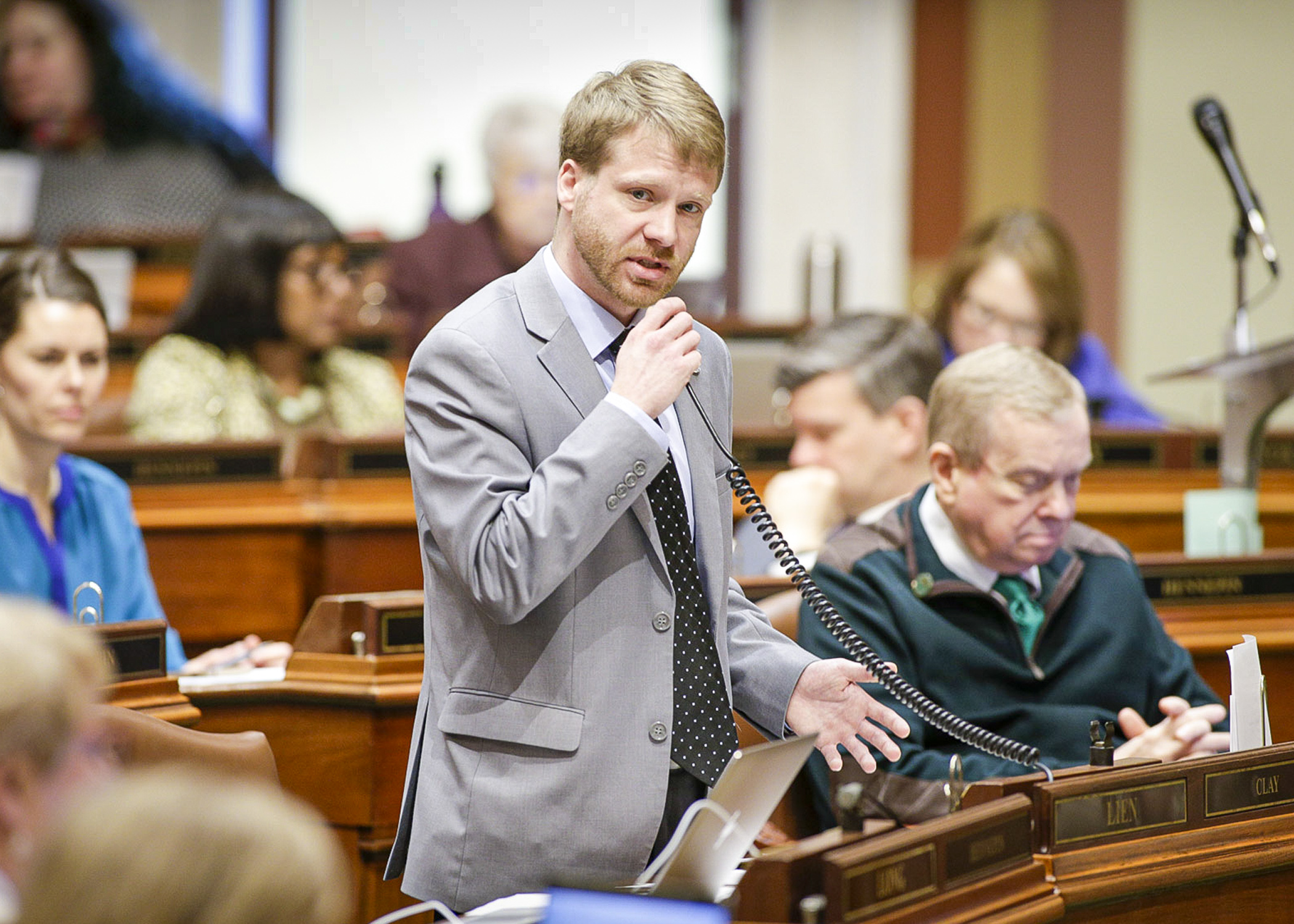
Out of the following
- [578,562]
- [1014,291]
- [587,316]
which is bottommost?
[578,562]

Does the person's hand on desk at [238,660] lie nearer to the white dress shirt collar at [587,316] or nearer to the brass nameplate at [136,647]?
the brass nameplate at [136,647]

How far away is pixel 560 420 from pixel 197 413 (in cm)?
265

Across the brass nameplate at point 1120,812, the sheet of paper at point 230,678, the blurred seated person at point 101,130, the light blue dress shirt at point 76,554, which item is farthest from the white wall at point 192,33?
the brass nameplate at point 1120,812

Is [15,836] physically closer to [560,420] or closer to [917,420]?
[560,420]

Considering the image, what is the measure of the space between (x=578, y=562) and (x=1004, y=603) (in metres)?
1.06

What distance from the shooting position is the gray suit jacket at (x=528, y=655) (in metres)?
1.60

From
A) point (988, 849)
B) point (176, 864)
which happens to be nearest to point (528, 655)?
point (988, 849)

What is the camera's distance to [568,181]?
66.6 inches

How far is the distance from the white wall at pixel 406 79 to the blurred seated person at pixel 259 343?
12.3 feet

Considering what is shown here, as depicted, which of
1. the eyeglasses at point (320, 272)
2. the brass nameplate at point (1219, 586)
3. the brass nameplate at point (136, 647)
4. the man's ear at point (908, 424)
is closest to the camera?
the brass nameplate at point (136, 647)

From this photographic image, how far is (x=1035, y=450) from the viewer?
7.70ft

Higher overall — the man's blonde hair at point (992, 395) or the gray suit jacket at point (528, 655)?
the man's blonde hair at point (992, 395)

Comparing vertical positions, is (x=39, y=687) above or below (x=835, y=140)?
below

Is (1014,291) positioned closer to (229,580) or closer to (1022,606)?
(1022,606)
